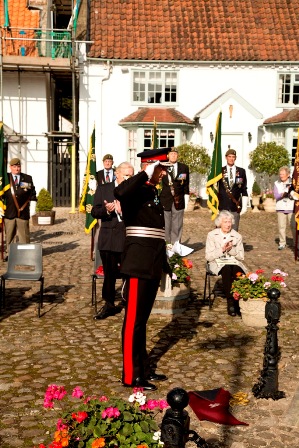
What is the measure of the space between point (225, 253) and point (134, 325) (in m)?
3.37

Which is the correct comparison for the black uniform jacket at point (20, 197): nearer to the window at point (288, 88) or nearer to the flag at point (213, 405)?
the flag at point (213, 405)

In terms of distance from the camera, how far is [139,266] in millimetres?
5871

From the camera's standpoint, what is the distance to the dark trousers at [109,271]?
855 centimetres

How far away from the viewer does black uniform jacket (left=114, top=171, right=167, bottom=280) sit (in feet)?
19.2

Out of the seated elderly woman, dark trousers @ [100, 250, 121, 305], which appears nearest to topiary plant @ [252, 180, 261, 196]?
the seated elderly woman

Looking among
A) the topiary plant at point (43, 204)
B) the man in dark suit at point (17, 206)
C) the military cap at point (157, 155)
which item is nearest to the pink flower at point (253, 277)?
the military cap at point (157, 155)

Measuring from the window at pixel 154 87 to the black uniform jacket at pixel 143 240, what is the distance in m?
20.7

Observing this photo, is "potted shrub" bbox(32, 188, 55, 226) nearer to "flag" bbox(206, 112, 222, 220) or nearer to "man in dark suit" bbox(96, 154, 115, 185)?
"man in dark suit" bbox(96, 154, 115, 185)

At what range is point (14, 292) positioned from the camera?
1003 centimetres

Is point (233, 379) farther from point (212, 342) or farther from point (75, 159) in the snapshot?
point (75, 159)

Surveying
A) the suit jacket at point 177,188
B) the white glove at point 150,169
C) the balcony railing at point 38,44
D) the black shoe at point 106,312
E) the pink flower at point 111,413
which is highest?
the balcony railing at point 38,44

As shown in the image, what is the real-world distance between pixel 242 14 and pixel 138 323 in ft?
78.1

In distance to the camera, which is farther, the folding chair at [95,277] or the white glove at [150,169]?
the folding chair at [95,277]

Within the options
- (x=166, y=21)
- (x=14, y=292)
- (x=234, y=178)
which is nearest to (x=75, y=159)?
(x=166, y=21)
